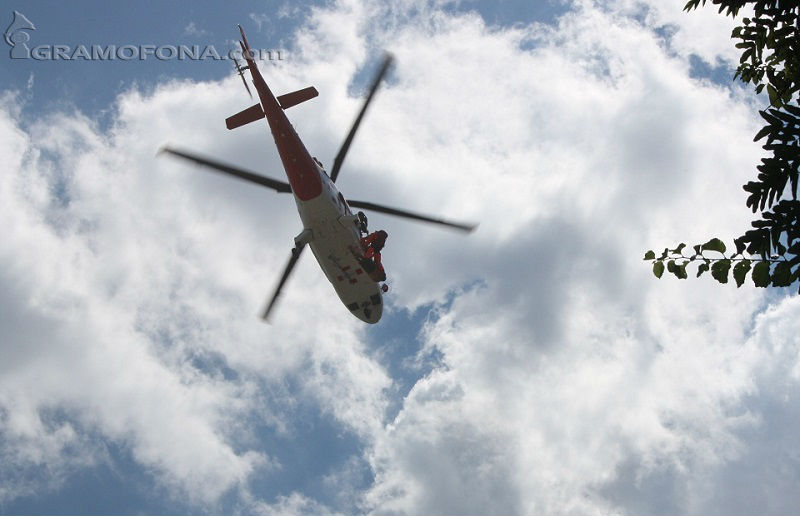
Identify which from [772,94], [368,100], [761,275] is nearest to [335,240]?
[368,100]

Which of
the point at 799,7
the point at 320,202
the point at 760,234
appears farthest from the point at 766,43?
the point at 320,202

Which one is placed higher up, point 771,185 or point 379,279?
point 379,279

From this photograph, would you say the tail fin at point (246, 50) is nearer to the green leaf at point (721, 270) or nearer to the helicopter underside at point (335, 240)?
the helicopter underside at point (335, 240)

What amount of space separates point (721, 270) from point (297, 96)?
1054 inches

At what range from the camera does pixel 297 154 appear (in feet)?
90.5

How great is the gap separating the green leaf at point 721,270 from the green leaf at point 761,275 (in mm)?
239

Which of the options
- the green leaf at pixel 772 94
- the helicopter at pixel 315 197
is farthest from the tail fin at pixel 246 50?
the green leaf at pixel 772 94

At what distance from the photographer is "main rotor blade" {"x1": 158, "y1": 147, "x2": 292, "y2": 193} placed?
86.9 ft

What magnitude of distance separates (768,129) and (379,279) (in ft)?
77.8

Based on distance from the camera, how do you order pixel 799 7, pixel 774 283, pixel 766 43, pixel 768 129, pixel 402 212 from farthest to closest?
pixel 402 212 < pixel 766 43 < pixel 799 7 < pixel 768 129 < pixel 774 283

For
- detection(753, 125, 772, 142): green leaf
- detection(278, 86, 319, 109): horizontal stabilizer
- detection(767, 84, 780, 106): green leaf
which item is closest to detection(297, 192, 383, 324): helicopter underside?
detection(278, 86, 319, 109): horizontal stabilizer

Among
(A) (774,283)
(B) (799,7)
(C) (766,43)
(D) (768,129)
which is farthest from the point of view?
(C) (766,43)

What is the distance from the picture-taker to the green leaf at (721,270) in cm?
621

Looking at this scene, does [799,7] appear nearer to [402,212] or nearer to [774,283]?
[774,283]
